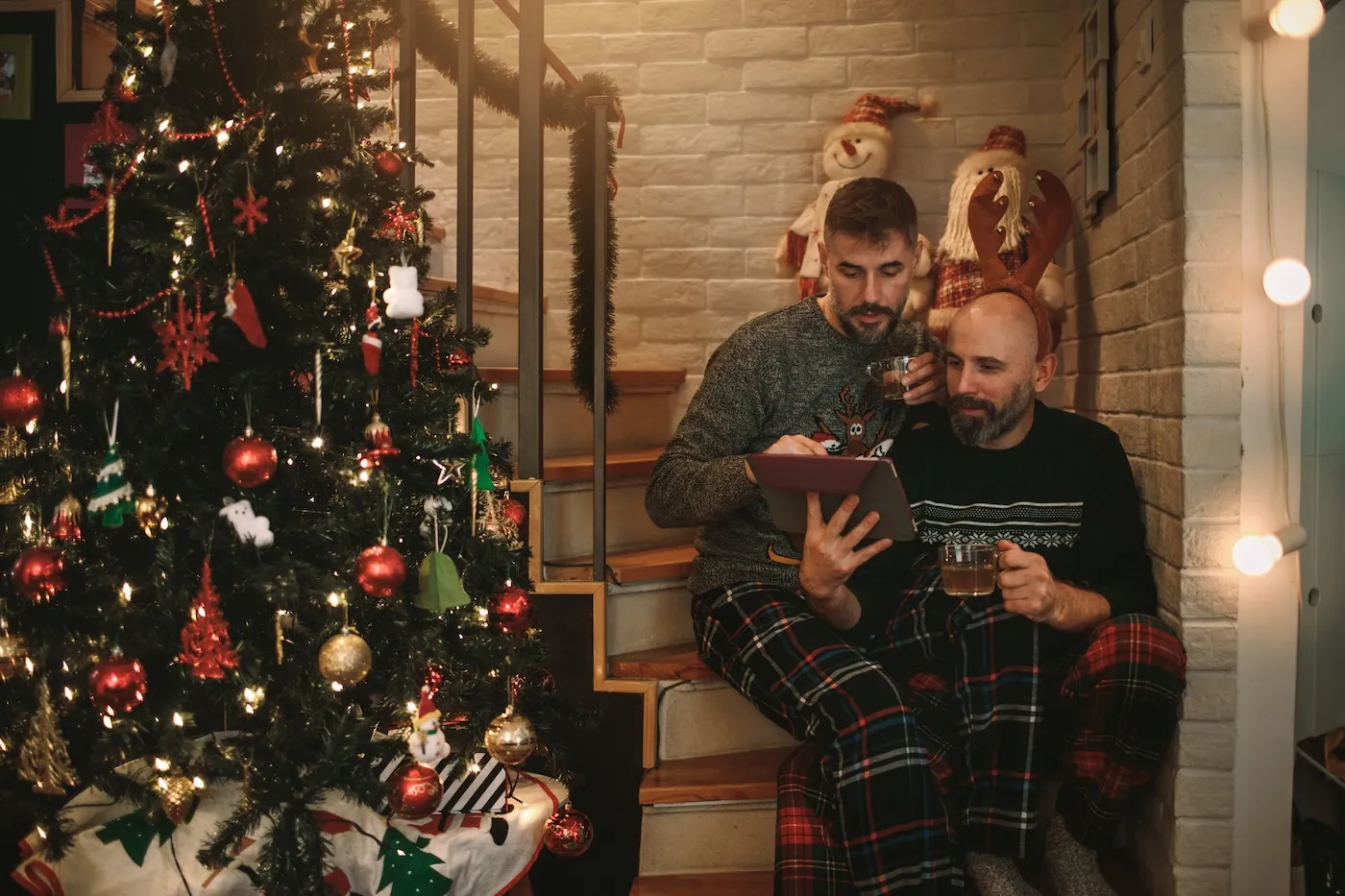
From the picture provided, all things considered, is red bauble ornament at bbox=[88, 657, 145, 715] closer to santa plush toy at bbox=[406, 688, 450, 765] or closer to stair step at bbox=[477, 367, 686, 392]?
santa plush toy at bbox=[406, 688, 450, 765]

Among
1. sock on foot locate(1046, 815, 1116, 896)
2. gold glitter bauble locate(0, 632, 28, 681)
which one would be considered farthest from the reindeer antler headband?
gold glitter bauble locate(0, 632, 28, 681)

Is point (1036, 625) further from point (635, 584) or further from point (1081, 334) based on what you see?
point (1081, 334)

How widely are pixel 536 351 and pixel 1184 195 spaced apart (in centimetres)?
117

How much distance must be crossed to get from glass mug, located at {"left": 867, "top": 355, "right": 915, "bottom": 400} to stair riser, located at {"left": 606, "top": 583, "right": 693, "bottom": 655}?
62 centimetres

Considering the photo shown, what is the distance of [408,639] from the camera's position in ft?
5.36

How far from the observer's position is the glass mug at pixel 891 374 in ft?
6.16

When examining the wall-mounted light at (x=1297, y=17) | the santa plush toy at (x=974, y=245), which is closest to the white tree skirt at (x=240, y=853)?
the santa plush toy at (x=974, y=245)

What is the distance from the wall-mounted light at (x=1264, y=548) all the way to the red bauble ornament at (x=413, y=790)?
1270 millimetres

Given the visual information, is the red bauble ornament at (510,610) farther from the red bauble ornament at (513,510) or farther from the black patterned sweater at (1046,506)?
the black patterned sweater at (1046,506)

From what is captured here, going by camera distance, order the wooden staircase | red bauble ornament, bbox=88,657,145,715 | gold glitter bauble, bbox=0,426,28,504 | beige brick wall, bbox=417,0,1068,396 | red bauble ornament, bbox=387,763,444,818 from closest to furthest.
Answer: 1. red bauble ornament, bbox=88,657,145,715
2. gold glitter bauble, bbox=0,426,28,504
3. red bauble ornament, bbox=387,763,444,818
4. the wooden staircase
5. beige brick wall, bbox=417,0,1068,396

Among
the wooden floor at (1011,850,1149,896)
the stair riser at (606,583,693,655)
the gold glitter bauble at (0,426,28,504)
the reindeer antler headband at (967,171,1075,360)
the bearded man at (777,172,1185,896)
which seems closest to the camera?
the gold glitter bauble at (0,426,28,504)

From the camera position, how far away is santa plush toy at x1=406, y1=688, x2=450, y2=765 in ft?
5.19

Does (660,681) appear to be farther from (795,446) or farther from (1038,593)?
(1038,593)

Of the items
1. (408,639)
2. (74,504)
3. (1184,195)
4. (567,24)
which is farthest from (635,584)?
(567,24)
